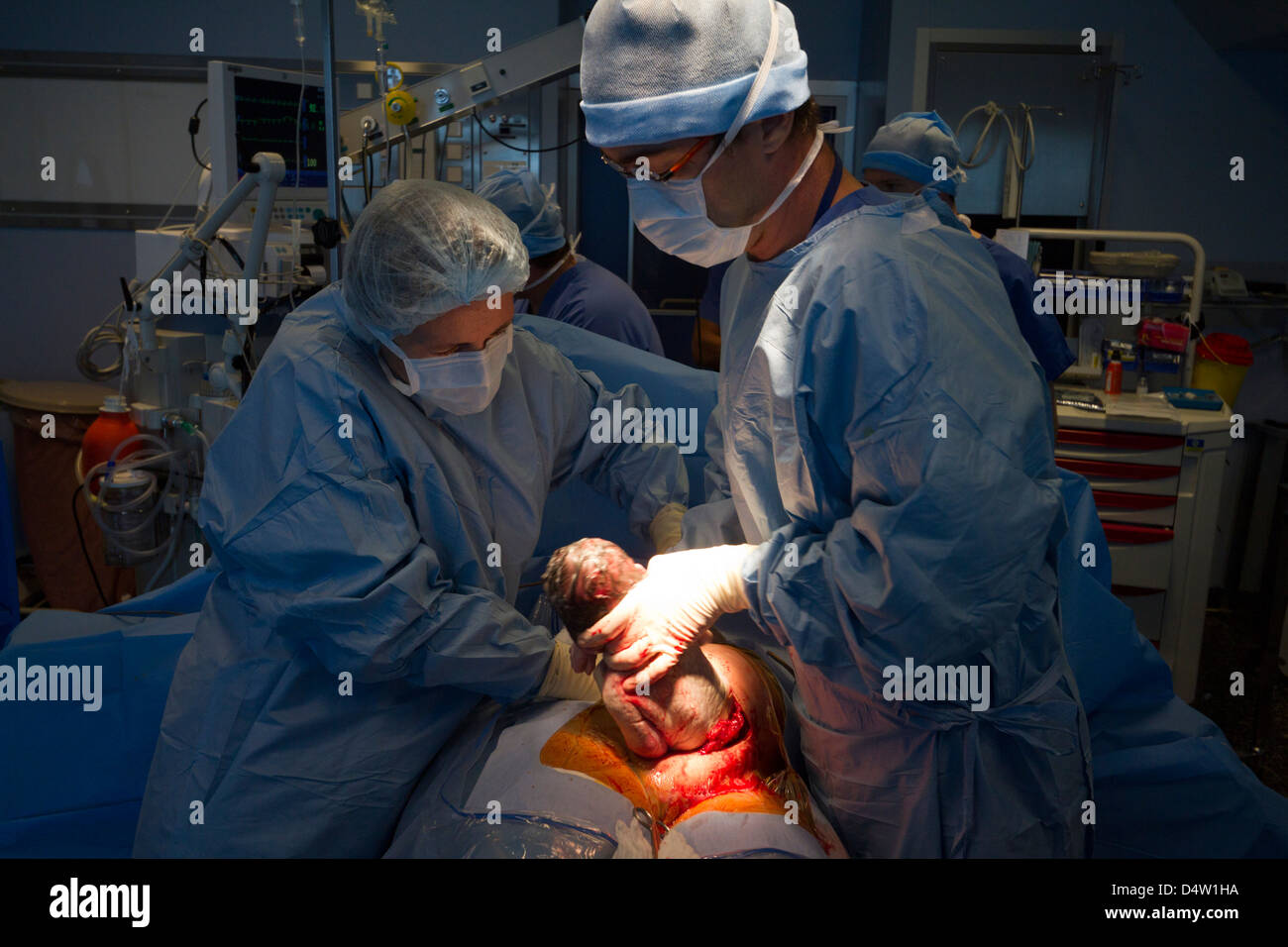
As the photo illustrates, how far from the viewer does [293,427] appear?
155 centimetres

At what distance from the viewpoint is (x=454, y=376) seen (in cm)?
164

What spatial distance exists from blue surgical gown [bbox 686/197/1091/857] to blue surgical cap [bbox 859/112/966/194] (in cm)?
196

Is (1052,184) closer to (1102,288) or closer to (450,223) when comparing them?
(1102,288)

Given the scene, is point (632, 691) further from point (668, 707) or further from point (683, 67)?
point (683, 67)

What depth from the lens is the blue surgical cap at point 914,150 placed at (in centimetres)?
321

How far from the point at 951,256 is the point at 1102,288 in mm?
2960

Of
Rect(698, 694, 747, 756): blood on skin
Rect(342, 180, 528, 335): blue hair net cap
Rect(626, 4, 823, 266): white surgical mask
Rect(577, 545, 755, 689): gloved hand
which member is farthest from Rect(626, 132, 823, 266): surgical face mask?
Rect(698, 694, 747, 756): blood on skin

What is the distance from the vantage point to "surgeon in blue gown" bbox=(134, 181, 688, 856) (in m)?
1.51

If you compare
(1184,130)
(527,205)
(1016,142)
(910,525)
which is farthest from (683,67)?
(1184,130)

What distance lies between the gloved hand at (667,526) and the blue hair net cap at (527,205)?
3.46 ft

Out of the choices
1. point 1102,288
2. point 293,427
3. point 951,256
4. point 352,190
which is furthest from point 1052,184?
point 293,427

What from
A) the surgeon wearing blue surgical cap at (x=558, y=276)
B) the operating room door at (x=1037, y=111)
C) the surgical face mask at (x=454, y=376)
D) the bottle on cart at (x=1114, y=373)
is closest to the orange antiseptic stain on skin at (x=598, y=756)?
the surgical face mask at (x=454, y=376)

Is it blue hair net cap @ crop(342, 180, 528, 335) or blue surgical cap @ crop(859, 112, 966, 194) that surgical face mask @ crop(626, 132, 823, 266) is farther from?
blue surgical cap @ crop(859, 112, 966, 194)
